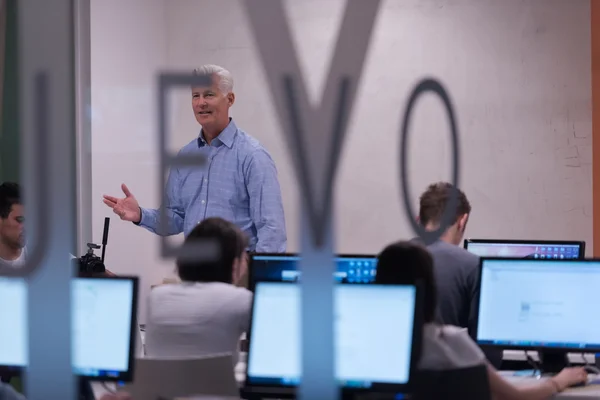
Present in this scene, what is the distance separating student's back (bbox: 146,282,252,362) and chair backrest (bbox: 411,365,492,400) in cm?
80

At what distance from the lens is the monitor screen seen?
11.7ft

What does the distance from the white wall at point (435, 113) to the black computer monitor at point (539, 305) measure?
274 centimetres

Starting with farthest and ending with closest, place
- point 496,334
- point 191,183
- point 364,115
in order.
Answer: point 364,115 → point 191,183 → point 496,334

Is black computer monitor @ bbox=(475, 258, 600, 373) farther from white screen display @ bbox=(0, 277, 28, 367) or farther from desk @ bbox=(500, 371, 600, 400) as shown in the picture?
white screen display @ bbox=(0, 277, 28, 367)

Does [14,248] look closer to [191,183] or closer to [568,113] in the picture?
[191,183]

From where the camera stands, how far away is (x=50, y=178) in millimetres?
2727

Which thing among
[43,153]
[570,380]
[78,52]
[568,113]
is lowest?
[570,380]

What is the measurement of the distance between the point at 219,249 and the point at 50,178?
2.72ft

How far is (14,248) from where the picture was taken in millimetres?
4566

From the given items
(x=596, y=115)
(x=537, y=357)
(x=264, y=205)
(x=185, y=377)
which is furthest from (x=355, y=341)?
(x=596, y=115)

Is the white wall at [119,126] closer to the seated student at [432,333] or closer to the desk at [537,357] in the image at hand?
the desk at [537,357]

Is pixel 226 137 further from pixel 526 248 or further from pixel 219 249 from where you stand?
pixel 526 248

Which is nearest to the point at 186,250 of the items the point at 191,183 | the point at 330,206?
the point at 330,206

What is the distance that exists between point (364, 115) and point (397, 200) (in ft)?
2.00
